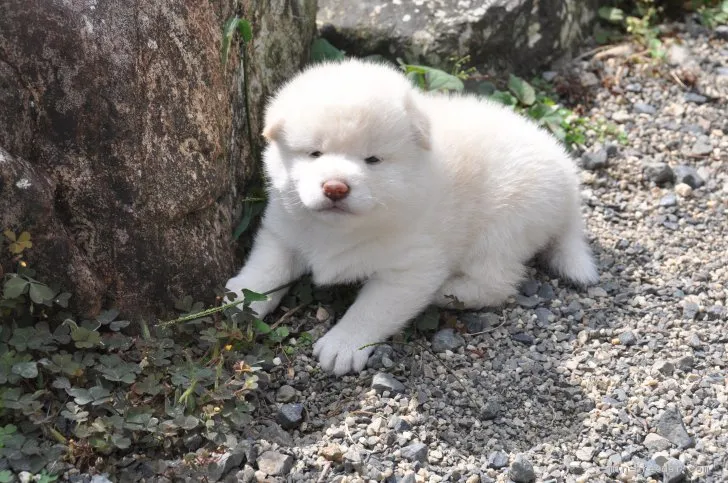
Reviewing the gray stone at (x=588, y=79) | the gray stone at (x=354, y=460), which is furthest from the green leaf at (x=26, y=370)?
the gray stone at (x=588, y=79)

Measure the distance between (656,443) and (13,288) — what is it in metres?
2.34

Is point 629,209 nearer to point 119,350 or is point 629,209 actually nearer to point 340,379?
point 340,379

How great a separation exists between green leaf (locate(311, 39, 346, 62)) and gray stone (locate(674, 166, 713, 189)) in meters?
1.90

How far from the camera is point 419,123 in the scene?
3.52m

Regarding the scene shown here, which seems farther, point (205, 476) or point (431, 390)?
point (431, 390)

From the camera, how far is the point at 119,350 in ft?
11.3

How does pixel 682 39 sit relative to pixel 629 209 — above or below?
above

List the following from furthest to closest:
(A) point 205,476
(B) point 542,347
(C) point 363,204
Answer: (B) point 542,347, (C) point 363,204, (A) point 205,476

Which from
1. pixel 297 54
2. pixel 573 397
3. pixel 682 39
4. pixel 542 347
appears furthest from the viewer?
pixel 682 39

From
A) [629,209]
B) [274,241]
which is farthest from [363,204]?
[629,209]

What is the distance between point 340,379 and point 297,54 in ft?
5.64

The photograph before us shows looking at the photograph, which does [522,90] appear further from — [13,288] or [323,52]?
[13,288]

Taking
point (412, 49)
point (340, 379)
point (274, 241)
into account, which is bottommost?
point (340, 379)

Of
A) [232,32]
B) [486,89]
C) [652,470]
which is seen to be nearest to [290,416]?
[652,470]
